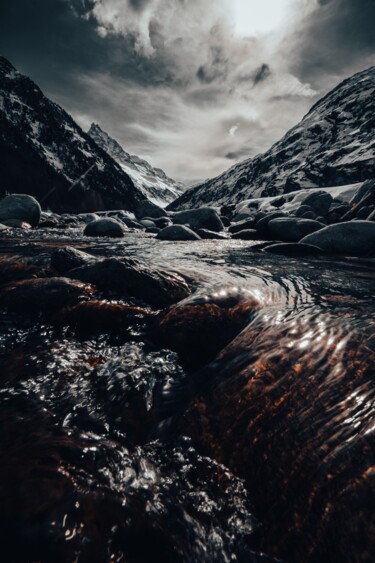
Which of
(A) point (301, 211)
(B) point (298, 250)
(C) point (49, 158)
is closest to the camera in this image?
(B) point (298, 250)

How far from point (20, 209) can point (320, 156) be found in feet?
317

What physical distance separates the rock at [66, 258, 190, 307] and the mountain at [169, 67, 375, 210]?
8260 cm

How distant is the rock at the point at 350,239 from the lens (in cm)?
808

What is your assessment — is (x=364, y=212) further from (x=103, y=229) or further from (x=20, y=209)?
(x=20, y=209)

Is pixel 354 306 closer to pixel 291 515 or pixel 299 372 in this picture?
pixel 299 372

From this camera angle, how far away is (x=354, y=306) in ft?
11.1

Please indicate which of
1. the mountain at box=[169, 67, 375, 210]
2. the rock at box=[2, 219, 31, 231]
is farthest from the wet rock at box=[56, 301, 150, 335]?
the mountain at box=[169, 67, 375, 210]

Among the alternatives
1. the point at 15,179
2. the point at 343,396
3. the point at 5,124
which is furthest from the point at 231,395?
the point at 5,124

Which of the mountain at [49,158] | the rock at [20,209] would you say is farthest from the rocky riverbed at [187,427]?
the mountain at [49,158]

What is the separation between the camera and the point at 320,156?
8838 cm

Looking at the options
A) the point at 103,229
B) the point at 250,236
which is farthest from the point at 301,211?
the point at 103,229

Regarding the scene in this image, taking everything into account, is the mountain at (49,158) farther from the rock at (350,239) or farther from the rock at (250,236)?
the rock at (350,239)

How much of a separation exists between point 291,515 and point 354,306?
106 inches

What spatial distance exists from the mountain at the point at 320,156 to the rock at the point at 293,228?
73084 millimetres
